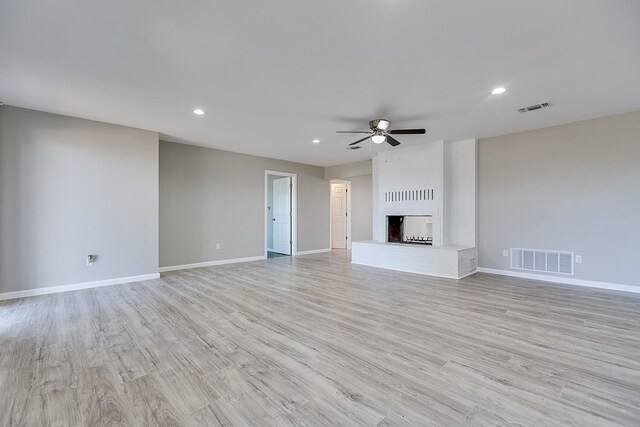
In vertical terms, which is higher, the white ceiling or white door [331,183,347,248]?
the white ceiling

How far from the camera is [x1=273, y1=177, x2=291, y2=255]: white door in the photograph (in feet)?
25.0

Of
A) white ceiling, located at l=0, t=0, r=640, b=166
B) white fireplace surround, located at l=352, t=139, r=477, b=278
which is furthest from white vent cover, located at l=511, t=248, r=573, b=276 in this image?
white ceiling, located at l=0, t=0, r=640, b=166

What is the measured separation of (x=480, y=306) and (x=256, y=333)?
2641mm

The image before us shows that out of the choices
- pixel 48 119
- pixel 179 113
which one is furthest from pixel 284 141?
pixel 48 119

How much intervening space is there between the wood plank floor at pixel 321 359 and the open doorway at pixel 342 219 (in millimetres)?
5424

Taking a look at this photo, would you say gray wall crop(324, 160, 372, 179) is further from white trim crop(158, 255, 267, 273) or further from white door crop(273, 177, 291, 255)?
white trim crop(158, 255, 267, 273)

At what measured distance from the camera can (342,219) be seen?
9344 mm

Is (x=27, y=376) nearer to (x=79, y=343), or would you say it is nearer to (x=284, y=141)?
(x=79, y=343)

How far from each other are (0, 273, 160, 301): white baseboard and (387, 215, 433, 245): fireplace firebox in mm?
4784

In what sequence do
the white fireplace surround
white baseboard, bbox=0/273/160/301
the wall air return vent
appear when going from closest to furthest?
1. white baseboard, bbox=0/273/160/301
2. the white fireplace surround
3. the wall air return vent

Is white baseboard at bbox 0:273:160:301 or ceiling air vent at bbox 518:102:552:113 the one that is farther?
white baseboard at bbox 0:273:160:301

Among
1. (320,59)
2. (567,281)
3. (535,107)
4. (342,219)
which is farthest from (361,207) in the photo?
(320,59)

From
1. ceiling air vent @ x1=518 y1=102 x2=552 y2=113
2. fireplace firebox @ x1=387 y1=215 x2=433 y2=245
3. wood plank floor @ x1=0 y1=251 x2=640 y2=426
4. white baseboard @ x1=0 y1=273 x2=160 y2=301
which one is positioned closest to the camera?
wood plank floor @ x1=0 y1=251 x2=640 y2=426

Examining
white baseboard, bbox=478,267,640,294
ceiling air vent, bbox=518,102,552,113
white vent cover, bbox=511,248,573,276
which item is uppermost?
ceiling air vent, bbox=518,102,552,113
